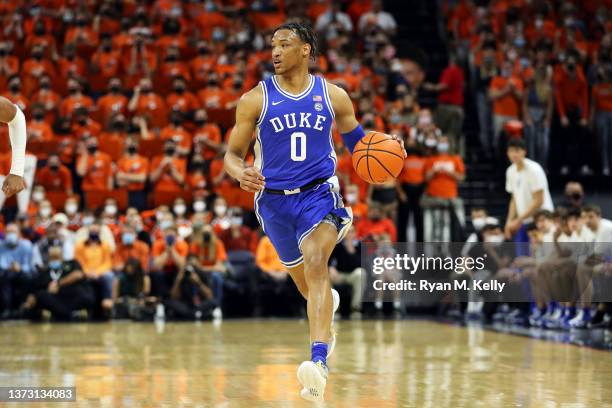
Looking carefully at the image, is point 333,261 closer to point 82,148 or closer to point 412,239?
point 412,239

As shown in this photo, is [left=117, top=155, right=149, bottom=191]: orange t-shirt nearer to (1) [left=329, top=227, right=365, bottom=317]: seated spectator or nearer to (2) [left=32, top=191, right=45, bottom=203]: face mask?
(2) [left=32, top=191, right=45, bottom=203]: face mask

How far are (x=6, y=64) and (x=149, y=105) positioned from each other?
299cm

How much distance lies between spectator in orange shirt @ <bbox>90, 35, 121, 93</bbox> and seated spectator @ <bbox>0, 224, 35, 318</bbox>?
4309mm

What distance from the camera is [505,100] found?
59.7 feet

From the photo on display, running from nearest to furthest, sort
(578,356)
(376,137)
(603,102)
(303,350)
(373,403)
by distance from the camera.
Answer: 1. (373,403)
2. (376,137)
3. (578,356)
4. (303,350)
5. (603,102)

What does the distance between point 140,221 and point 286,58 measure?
31.1ft

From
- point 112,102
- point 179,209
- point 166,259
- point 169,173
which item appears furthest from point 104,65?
point 166,259

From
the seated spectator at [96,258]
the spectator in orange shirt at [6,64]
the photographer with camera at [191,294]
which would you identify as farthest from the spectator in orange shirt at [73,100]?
the photographer with camera at [191,294]

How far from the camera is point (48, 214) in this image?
631 inches

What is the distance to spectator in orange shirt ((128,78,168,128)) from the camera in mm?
17875

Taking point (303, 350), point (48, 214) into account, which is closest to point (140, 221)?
point (48, 214)

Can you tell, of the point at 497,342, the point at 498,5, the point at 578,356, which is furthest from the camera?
the point at 498,5

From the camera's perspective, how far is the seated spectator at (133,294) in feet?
50.5

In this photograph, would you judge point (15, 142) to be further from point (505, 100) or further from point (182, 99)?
point (505, 100)
